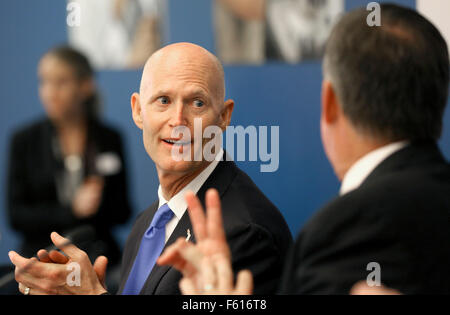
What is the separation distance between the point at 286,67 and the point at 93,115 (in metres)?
0.94

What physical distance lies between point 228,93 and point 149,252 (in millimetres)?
1582

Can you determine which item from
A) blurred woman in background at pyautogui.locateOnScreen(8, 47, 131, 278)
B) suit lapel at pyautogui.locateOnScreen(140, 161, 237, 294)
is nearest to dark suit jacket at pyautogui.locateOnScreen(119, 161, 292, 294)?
suit lapel at pyautogui.locateOnScreen(140, 161, 237, 294)

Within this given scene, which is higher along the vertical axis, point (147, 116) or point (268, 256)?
point (147, 116)

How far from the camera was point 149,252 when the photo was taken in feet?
4.14

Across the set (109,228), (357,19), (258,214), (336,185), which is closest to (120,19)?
(109,228)

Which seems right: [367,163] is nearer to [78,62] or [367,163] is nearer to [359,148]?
[359,148]

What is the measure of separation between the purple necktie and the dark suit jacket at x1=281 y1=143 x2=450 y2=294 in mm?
475

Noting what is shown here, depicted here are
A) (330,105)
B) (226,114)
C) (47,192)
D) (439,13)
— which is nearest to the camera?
(330,105)

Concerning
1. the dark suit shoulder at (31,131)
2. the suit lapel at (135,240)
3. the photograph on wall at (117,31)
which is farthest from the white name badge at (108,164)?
the suit lapel at (135,240)

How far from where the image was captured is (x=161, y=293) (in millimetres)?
1115

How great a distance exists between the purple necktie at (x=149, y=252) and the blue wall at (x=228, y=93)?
44.9 inches

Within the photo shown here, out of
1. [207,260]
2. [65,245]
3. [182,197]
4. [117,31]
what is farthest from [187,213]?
[117,31]

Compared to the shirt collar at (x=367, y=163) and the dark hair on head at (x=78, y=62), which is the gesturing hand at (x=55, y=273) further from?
the dark hair on head at (x=78, y=62)
